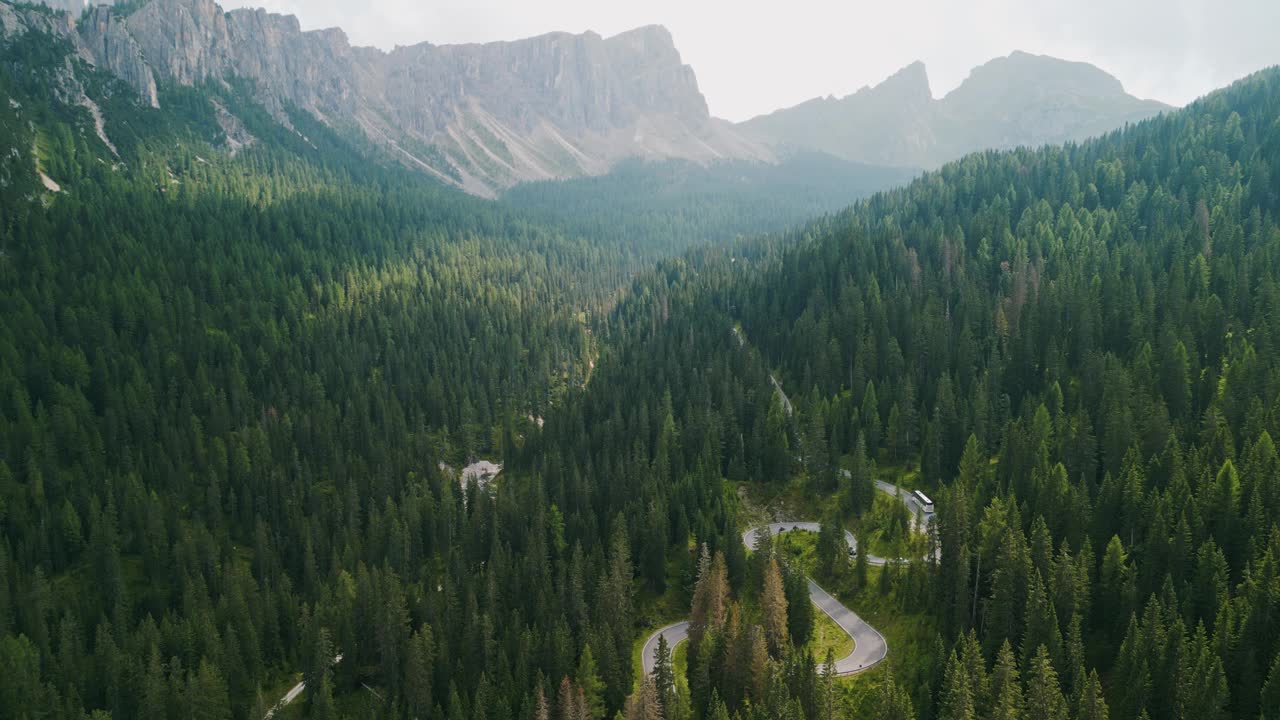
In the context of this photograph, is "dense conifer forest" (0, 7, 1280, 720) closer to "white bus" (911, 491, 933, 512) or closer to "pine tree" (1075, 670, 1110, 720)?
"pine tree" (1075, 670, 1110, 720)

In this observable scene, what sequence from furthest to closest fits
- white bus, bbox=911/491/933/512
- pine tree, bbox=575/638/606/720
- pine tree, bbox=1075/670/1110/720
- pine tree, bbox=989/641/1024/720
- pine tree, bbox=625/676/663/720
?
white bus, bbox=911/491/933/512 < pine tree, bbox=575/638/606/720 < pine tree, bbox=625/676/663/720 < pine tree, bbox=989/641/1024/720 < pine tree, bbox=1075/670/1110/720

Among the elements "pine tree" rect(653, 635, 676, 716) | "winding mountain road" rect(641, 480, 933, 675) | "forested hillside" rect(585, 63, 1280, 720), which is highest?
"forested hillside" rect(585, 63, 1280, 720)

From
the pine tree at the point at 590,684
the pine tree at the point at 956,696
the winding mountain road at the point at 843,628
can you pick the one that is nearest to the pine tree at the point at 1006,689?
the pine tree at the point at 956,696

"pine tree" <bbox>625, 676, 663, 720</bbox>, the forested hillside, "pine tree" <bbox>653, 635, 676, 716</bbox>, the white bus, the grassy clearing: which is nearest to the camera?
the forested hillside

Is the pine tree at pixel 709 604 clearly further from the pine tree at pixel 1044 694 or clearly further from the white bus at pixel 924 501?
the white bus at pixel 924 501

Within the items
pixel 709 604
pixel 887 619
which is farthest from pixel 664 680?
pixel 887 619

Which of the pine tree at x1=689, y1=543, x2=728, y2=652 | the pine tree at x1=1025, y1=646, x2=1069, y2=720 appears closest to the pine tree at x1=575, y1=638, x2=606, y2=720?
the pine tree at x1=689, y1=543, x2=728, y2=652

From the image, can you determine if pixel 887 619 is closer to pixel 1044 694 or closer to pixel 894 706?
pixel 894 706
